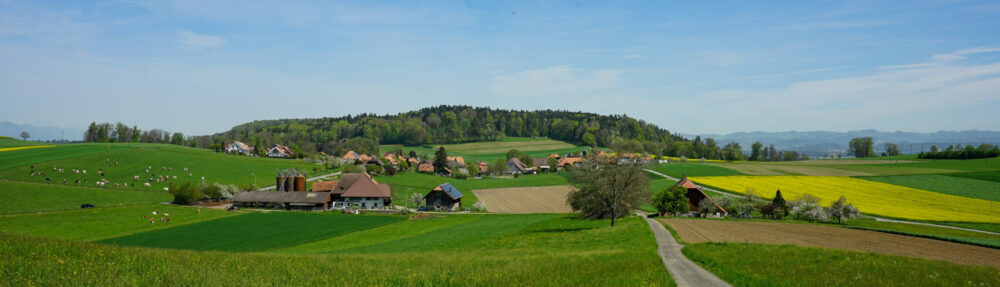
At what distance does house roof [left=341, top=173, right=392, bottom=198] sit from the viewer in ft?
252

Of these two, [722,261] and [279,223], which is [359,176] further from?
[722,261]

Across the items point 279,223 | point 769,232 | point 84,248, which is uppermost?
point 84,248

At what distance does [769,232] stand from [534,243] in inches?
694

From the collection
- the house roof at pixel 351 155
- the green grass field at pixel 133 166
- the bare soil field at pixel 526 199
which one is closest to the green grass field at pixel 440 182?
the bare soil field at pixel 526 199

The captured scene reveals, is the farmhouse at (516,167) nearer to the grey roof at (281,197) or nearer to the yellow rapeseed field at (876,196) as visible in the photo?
the yellow rapeseed field at (876,196)

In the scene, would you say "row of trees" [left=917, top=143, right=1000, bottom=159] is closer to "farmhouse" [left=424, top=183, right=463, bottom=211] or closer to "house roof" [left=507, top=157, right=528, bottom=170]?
"house roof" [left=507, top=157, right=528, bottom=170]

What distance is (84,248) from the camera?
15.3 meters

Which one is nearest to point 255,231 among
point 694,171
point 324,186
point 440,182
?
point 324,186

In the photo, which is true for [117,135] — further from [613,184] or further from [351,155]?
[613,184]

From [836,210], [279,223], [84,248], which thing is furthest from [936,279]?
[279,223]

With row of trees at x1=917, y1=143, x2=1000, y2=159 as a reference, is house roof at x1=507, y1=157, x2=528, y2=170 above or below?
below

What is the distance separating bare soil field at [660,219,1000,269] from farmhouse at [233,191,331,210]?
5556 cm

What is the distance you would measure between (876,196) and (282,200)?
287ft

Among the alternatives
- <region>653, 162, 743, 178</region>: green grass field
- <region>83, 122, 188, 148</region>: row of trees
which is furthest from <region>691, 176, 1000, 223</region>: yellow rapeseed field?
<region>83, 122, 188, 148</region>: row of trees
